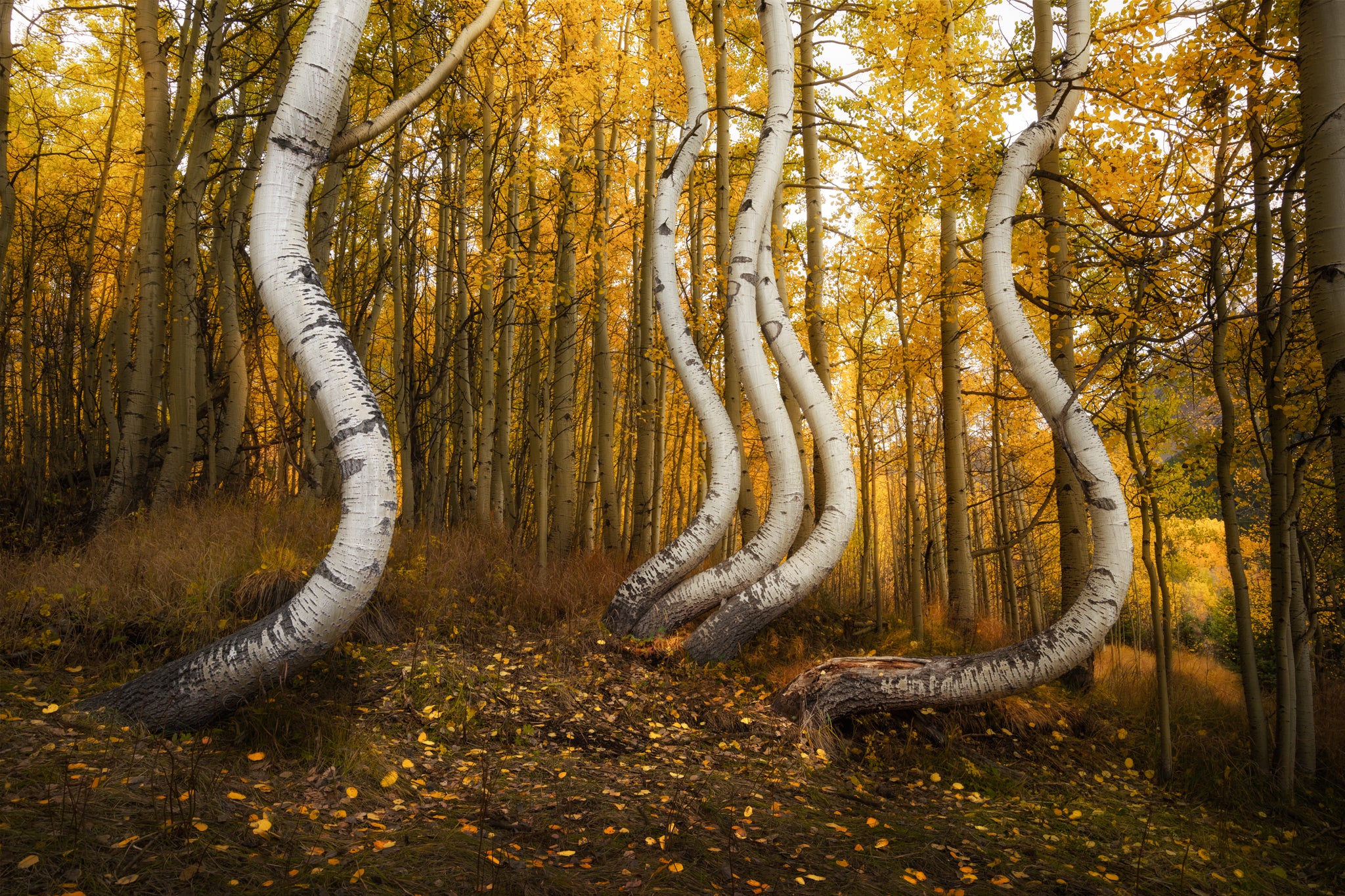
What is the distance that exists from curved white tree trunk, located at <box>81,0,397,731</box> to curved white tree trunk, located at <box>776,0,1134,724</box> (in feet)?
9.30

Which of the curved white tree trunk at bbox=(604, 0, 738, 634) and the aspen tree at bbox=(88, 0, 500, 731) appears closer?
the aspen tree at bbox=(88, 0, 500, 731)

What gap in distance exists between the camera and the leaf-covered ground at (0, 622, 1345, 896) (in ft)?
7.04

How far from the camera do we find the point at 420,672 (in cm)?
393

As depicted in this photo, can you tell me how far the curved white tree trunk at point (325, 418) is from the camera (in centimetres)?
299

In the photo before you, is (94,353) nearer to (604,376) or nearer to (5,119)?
(5,119)

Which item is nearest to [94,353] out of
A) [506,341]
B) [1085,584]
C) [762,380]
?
[506,341]

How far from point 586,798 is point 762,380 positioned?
3109 millimetres

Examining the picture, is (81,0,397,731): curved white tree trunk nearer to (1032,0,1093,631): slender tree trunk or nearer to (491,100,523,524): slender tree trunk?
(491,100,523,524): slender tree trunk

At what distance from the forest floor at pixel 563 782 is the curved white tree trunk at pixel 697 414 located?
421 mm

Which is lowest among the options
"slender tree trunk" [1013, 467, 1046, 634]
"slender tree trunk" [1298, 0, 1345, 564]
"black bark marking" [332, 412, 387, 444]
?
"slender tree trunk" [1013, 467, 1046, 634]

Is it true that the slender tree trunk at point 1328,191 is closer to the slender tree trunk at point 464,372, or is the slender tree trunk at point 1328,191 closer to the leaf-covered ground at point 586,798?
the leaf-covered ground at point 586,798

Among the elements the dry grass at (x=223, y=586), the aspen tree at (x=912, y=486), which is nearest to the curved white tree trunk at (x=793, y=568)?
the dry grass at (x=223, y=586)

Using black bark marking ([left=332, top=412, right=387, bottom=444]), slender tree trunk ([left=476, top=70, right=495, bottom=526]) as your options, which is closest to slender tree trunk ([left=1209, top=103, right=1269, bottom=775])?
black bark marking ([left=332, top=412, right=387, bottom=444])

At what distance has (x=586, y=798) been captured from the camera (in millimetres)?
2949
